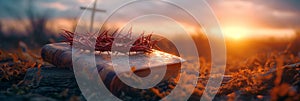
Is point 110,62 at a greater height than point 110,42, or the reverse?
point 110,42

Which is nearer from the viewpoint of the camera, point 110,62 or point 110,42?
point 110,62

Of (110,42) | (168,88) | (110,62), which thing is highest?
(110,42)

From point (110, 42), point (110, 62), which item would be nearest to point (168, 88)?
point (110, 62)

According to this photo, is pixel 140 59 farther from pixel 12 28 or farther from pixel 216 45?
pixel 12 28

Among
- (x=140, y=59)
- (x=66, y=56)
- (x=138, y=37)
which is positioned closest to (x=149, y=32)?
(x=138, y=37)

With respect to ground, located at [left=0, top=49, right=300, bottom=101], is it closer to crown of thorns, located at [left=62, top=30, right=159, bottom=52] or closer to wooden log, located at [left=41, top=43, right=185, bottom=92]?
wooden log, located at [left=41, top=43, right=185, bottom=92]

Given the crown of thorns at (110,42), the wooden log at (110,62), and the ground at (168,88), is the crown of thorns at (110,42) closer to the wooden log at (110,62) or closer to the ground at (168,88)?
the wooden log at (110,62)

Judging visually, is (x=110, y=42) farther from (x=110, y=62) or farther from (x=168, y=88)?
(x=168, y=88)

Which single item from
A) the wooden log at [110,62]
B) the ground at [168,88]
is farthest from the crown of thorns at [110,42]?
the ground at [168,88]
